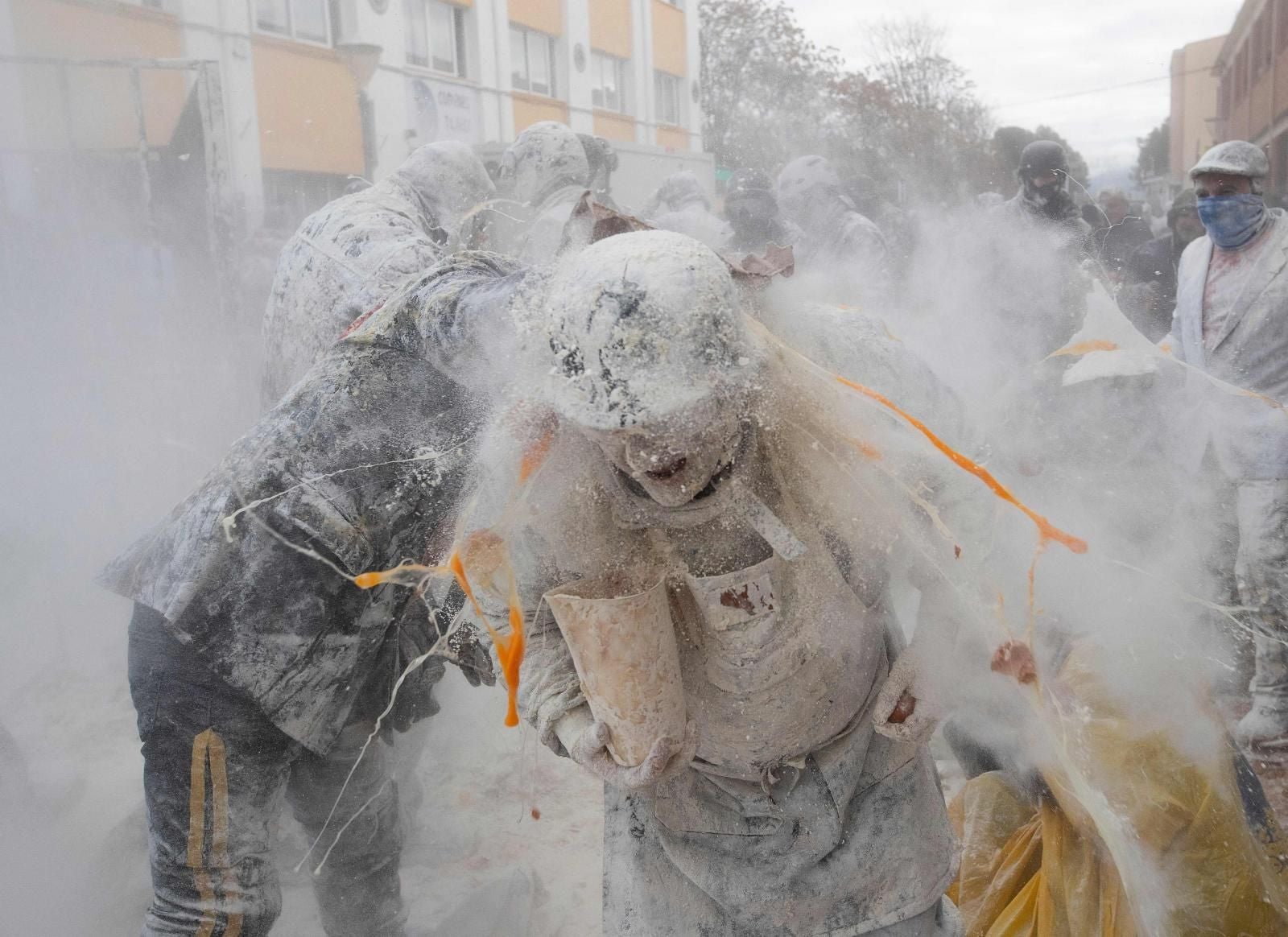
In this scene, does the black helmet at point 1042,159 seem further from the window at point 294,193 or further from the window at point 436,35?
the window at point 436,35

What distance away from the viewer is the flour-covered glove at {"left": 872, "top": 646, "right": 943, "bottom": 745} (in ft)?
5.54

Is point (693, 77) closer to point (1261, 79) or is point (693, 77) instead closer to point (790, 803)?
point (1261, 79)

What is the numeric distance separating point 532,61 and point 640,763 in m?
14.0

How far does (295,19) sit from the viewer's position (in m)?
9.77

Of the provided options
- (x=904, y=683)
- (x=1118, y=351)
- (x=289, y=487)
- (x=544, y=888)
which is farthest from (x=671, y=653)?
(x=544, y=888)

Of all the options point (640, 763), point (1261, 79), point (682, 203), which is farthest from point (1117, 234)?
point (1261, 79)

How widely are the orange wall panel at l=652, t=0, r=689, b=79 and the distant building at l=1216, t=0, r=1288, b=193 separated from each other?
27.7ft

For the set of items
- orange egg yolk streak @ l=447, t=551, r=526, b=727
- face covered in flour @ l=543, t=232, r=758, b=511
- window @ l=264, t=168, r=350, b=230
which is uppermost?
window @ l=264, t=168, r=350, b=230

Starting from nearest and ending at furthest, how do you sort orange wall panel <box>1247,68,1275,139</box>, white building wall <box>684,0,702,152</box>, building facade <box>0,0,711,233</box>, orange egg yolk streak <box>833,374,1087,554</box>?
orange egg yolk streak <box>833,374,1087,554</box>
building facade <box>0,0,711,233</box>
white building wall <box>684,0,702,152</box>
orange wall panel <box>1247,68,1275,139</box>

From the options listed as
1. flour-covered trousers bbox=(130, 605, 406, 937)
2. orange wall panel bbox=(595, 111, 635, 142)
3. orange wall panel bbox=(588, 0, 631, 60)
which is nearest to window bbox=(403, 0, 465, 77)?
orange wall panel bbox=(588, 0, 631, 60)

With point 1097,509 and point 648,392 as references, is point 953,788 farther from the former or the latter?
point 648,392

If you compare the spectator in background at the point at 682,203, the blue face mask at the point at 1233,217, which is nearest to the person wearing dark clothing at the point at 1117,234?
the blue face mask at the point at 1233,217

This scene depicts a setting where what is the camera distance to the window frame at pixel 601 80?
1522 centimetres

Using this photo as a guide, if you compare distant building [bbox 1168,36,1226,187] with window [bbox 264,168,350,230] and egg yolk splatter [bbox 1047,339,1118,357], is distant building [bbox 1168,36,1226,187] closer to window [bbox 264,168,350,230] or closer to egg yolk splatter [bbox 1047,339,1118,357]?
window [bbox 264,168,350,230]
